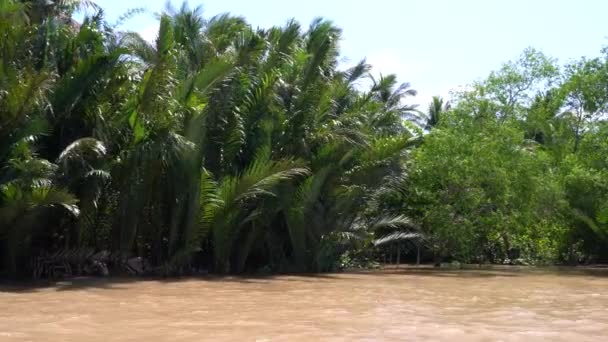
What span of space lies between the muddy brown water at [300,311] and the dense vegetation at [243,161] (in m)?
1.55

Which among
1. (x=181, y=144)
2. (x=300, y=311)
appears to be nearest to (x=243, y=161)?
(x=181, y=144)

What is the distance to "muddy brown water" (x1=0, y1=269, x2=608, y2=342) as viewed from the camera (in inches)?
306

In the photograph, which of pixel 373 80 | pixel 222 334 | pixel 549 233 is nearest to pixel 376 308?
pixel 222 334

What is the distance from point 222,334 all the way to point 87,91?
7471mm

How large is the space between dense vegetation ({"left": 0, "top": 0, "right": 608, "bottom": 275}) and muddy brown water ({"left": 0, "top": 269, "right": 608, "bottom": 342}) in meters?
1.55

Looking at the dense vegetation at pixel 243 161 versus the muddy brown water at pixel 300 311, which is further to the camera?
the dense vegetation at pixel 243 161

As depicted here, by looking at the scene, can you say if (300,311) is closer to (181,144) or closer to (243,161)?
(181,144)

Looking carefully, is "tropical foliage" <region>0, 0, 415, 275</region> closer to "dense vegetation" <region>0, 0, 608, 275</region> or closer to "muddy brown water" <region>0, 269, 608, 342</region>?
"dense vegetation" <region>0, 0, 608, 275</region>

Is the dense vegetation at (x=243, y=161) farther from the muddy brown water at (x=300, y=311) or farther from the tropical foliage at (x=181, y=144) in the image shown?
the muddy brown water at (x=300, y=311)

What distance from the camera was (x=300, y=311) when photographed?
32.6ft

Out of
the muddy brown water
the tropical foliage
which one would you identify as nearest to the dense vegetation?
the tropical foliage

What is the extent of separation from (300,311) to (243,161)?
7174 mm

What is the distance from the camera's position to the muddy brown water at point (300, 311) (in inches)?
306

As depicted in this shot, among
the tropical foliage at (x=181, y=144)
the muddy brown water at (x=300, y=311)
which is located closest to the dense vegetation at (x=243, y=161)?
the tropical foliage at (x=181, y=144)
